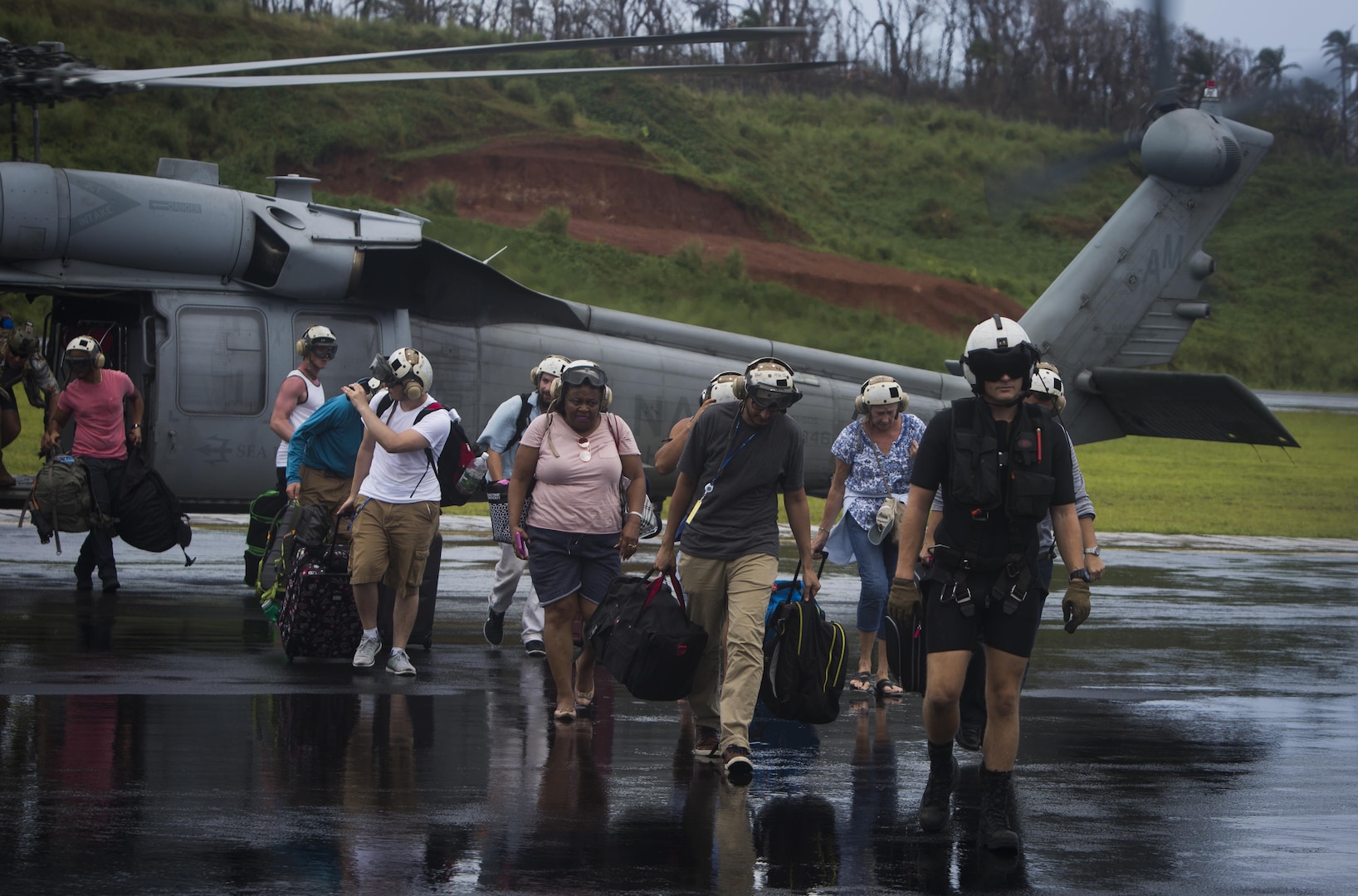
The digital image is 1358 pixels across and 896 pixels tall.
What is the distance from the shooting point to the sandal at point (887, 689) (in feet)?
26.2

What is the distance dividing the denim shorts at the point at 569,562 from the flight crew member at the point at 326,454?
2.31 metres

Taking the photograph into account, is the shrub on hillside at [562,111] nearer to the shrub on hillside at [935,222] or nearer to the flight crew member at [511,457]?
the shrub on hillside at [935,222]

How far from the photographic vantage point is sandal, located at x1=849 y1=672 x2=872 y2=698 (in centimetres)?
816

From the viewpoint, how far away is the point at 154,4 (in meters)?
52.9

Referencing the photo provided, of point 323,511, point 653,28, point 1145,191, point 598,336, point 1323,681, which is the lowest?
point 1323,681

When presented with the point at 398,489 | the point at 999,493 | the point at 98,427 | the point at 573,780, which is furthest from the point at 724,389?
the point at 98,427

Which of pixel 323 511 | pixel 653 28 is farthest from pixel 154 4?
pixel 323 511

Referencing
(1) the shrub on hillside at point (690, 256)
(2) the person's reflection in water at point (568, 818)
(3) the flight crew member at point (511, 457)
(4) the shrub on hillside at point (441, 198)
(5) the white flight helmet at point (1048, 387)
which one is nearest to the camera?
(2) the person's reflection in water at point (568, 818)

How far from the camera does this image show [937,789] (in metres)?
5.21

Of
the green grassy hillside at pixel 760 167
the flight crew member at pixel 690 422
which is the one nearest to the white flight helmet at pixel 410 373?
the flight crew member at pixel 690 422

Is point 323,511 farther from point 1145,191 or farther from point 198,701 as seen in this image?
point 1145,191

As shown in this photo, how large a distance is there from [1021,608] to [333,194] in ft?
150

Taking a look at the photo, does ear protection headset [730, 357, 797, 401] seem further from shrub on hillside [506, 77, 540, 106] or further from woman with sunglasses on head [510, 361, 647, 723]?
shrub on hillside [506, 77, 540, 106]

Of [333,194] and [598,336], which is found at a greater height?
[333,194]
